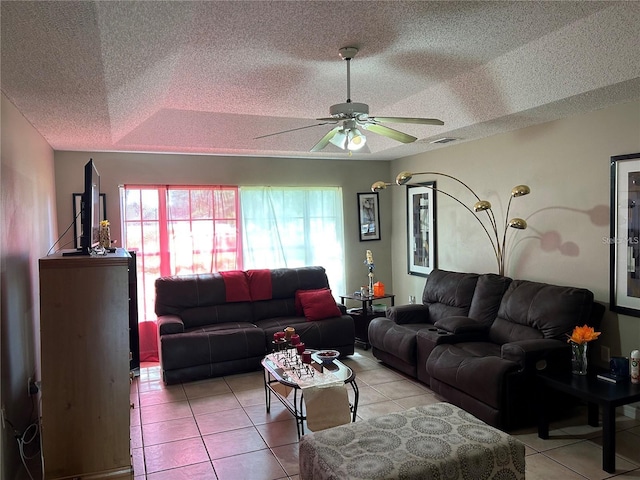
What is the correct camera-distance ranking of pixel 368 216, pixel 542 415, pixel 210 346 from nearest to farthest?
pixel 542 415 → pixel 210 346 → pixel 368 216

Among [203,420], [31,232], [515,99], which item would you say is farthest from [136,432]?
[515,99]

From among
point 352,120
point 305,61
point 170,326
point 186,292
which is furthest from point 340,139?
point 186,292

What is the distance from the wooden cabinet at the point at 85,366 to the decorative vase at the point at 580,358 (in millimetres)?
2974

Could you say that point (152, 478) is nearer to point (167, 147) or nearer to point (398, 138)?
point (398, 138)

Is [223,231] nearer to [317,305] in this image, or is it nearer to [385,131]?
[317,305]

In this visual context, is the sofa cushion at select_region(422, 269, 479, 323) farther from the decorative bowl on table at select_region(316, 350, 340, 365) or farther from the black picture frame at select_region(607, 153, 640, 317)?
the decorative bowl on table at select_region(316, 350, 340, 365)

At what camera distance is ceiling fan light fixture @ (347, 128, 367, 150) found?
3.28 metres

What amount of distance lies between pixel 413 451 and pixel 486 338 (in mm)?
2181

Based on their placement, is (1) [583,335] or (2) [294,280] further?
(2) [294,280]

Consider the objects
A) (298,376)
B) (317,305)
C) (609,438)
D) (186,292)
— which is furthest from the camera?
(317,305)

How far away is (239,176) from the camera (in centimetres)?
587

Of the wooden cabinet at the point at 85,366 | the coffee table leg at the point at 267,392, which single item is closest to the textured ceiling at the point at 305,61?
the wooden cabinet at the point at 85,366

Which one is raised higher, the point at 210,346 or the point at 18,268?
the point at 18,268

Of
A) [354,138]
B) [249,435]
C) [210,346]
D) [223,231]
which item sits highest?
[354,138]
